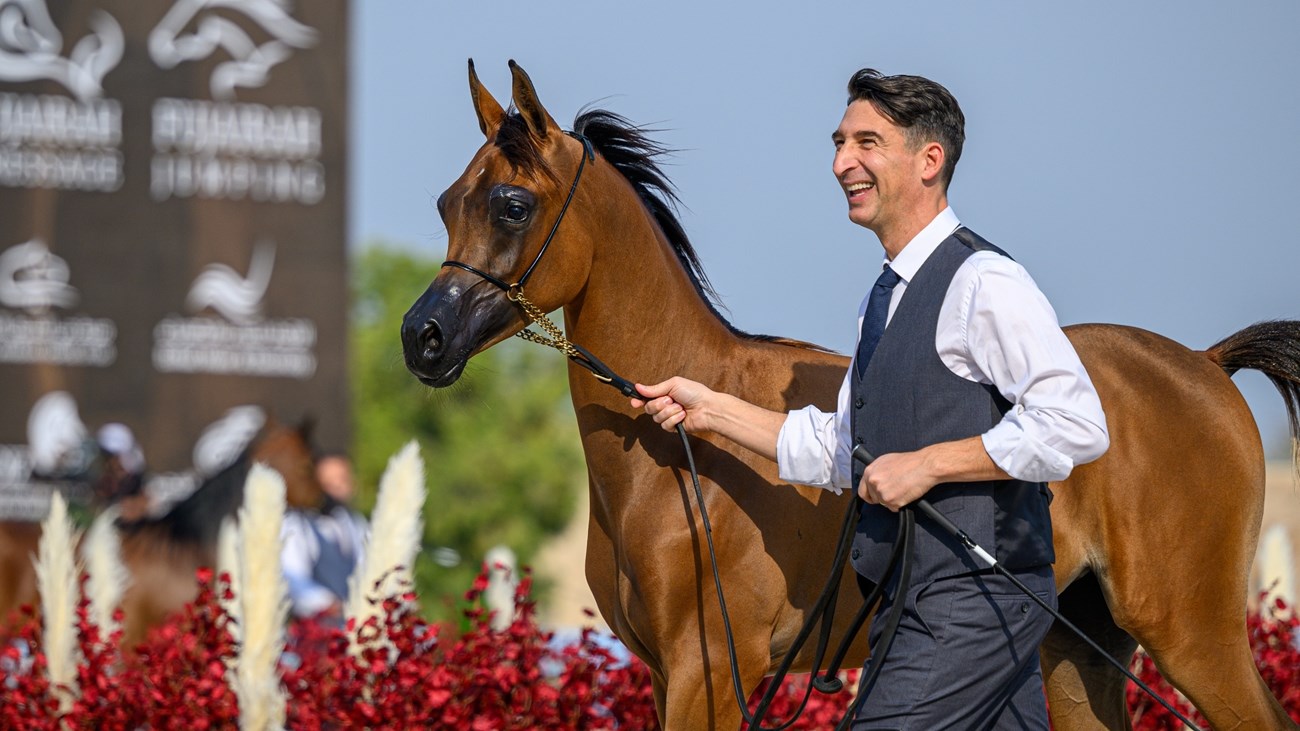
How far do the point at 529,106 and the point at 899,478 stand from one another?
1499 mm

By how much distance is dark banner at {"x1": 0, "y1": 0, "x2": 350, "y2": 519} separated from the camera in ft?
31.2

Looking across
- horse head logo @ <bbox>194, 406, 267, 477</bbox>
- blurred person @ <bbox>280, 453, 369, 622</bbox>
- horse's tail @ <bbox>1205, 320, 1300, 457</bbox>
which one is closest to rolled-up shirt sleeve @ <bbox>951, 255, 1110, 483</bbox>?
horse's tail @ <bbox>1205, 320, 1300, 457</bbox>

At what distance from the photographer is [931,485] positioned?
2.81 m

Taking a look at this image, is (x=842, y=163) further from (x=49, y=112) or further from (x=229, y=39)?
(x=49, y=112)

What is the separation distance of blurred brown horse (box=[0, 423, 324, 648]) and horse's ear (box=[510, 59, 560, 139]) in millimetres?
5816

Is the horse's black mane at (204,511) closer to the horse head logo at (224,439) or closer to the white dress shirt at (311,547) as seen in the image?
the horse head logo at (224,439)

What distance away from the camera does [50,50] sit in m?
9.62

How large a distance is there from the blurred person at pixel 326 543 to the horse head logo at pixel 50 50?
3.02 m

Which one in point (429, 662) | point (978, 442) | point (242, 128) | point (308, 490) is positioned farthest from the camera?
point (308, 490)

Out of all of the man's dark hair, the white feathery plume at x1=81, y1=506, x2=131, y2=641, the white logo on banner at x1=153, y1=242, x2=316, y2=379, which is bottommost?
the white feathery plume at x1=81, y1=506, x2=131, y2=641

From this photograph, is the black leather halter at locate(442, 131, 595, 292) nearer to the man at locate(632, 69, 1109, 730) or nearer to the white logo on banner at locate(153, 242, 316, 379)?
the man at locate(632, 69, 1109, 730)

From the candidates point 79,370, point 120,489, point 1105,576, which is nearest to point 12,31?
point 79,370

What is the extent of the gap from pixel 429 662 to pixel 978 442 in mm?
3041

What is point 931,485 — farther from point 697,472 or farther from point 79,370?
point 79,370
